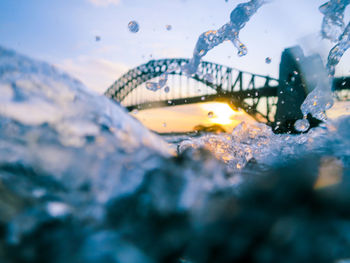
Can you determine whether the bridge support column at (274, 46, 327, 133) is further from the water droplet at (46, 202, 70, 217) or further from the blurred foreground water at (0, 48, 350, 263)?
the water droplet at (46, 202, 70, 217)

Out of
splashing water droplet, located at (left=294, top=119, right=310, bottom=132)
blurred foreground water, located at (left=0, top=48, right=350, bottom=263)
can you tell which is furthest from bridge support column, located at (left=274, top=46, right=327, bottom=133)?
blurred foreground water, located at (left=0, top=48, right=350, bottom=263)

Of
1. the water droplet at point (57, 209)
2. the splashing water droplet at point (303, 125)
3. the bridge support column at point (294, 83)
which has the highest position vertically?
the bridge support column at point (294, 83)

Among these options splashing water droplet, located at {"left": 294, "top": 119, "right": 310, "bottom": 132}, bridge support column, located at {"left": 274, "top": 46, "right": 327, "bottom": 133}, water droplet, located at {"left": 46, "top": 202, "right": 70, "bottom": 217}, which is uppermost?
bridge support column, located at {"left": 274, "top": 46, "right": 327, "bottom": 133}

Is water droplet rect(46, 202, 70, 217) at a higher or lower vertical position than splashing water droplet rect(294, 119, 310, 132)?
higher

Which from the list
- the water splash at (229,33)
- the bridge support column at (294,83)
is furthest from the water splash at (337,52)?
the bridge support column at (294,83)

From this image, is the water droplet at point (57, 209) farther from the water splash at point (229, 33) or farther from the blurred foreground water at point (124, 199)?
the water splash at point (229, 33)

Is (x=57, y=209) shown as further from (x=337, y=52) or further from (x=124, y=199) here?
(x=337, y=52)
